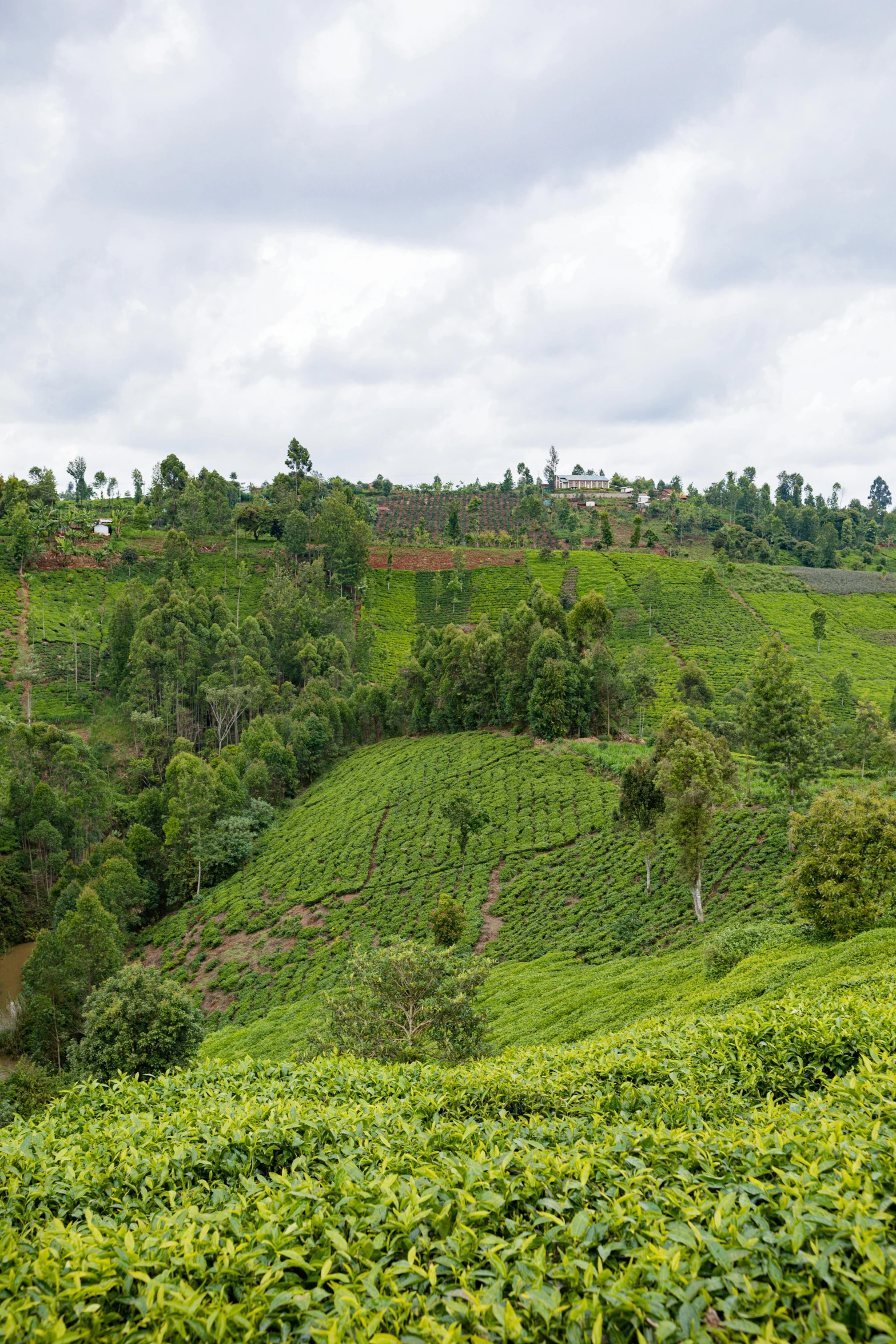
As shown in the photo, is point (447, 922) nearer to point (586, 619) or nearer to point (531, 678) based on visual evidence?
point (531, 678)

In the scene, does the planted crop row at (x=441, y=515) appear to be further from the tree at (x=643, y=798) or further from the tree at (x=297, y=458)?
the tree at (x=643, y=798)

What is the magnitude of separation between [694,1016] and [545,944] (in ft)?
65.5

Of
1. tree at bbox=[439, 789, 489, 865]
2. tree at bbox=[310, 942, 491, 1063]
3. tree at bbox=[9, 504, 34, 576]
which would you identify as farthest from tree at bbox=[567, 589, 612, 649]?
tree at bbox=[9, 504, 34, 576]

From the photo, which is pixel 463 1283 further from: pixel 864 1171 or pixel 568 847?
pixel 568 847

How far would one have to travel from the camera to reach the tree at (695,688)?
69.9m

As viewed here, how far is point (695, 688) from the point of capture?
70125 millimetres

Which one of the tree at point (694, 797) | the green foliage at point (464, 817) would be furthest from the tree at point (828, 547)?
the tree at point (694, 797)

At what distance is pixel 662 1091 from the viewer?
7.22 metres

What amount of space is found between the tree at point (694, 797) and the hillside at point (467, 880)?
9.99 ft

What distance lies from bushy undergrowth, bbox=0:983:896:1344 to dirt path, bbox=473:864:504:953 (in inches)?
1090

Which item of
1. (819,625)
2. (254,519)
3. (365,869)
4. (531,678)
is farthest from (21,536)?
(819,625)

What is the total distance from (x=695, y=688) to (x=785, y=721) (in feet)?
136

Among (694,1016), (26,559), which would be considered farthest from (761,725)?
(26,559)

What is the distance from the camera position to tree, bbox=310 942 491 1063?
15883mm
